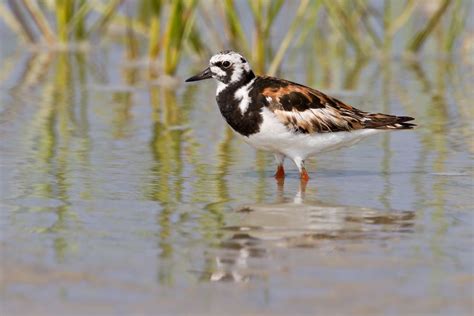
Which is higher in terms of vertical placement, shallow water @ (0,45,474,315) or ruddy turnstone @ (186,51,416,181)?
ruddy turnstone @ (186,51,416,181)

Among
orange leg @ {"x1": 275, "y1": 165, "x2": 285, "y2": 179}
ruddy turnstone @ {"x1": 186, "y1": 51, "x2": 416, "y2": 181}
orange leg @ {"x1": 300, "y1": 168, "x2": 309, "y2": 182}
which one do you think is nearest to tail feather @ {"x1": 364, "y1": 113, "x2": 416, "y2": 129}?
ruddy turnstone @ {"x1": 186, "y1": 51, "x2": 416, "y2": 181}

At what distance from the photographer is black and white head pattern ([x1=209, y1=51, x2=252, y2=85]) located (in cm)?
966

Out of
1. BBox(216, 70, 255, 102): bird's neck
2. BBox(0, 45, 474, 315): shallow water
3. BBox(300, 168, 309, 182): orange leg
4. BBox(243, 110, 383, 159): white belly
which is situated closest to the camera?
BBox(0, 45, 474, 315): shallow water

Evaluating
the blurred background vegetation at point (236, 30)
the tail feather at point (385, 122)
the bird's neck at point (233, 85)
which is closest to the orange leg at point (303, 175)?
the tail feather at point (385, 122)

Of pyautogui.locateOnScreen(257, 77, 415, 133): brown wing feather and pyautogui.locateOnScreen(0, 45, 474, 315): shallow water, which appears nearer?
pyautogui.locateOnScreen(0, 45, 474, 315): shallow water

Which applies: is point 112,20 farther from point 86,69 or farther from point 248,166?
point 248,166

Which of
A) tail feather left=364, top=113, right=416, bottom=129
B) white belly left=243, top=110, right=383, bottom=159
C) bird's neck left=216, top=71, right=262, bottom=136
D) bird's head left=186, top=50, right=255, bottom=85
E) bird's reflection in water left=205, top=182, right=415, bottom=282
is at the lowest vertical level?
bird's reflection in water left=205, top=182, right=415, bottom=282

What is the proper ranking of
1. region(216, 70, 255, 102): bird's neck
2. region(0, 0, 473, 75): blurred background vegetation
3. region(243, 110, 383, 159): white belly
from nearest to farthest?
region(243, 110, 383, 159): white belly
region(216, 70, 255, 102): bird's neck
region(0, 0, 473, 75): blurred background vegetation

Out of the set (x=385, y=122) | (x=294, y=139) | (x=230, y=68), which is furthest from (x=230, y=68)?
(x=385, y=122)

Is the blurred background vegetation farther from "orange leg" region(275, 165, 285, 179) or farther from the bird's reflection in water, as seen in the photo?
the bird's reflection in water

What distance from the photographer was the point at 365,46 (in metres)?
18.0

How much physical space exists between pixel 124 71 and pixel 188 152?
6.26 meters

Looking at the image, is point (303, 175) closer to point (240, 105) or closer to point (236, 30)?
point (240, 105)

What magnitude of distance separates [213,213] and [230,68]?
2.15m
